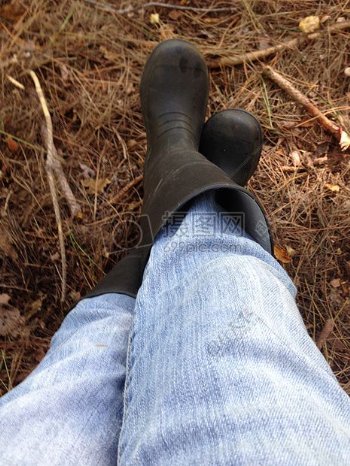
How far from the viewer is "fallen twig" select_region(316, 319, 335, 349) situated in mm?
1262

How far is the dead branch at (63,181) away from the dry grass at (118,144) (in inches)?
0.7

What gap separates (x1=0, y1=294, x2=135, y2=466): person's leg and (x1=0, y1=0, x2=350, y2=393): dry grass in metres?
0.35

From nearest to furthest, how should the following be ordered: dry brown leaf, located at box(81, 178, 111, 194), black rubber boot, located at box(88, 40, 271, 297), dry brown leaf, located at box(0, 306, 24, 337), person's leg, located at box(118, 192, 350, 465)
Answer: person's leg, located at box(118, 192, 350, 465) → black rubber boot, located at box(88, 40, 271, 297) → dry brown leaf, located at box(0, 306, 24, 337) → dry brown leaf, located at box(81, 178, 111, 194)

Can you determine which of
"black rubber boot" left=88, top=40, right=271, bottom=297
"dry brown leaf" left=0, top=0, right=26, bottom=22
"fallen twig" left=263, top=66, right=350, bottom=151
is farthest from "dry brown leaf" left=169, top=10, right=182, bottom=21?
"dry brown leaf" left=0, top=0, right=26, bottom=22

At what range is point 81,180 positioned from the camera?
133 cm

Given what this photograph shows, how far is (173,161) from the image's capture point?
1195 millimetres

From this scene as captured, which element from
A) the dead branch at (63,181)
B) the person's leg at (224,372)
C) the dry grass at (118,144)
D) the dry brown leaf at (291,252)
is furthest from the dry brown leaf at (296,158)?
the dead branch at (63,181)

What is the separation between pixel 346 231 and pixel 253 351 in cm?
72

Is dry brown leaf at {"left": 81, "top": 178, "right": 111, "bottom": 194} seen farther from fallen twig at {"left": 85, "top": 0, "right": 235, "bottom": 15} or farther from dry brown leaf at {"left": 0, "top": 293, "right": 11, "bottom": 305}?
fallen twig at {"left": 85, "top": 0, "right": 235, "bottom": 15}

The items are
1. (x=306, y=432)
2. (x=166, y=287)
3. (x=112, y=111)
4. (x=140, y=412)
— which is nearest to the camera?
(x=306, y=432)

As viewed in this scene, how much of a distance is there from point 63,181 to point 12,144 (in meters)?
0.18

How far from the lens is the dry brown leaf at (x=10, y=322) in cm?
123

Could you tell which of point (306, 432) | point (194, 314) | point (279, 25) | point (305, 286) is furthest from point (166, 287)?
point (279, 25)

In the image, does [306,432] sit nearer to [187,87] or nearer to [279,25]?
[187,87]
